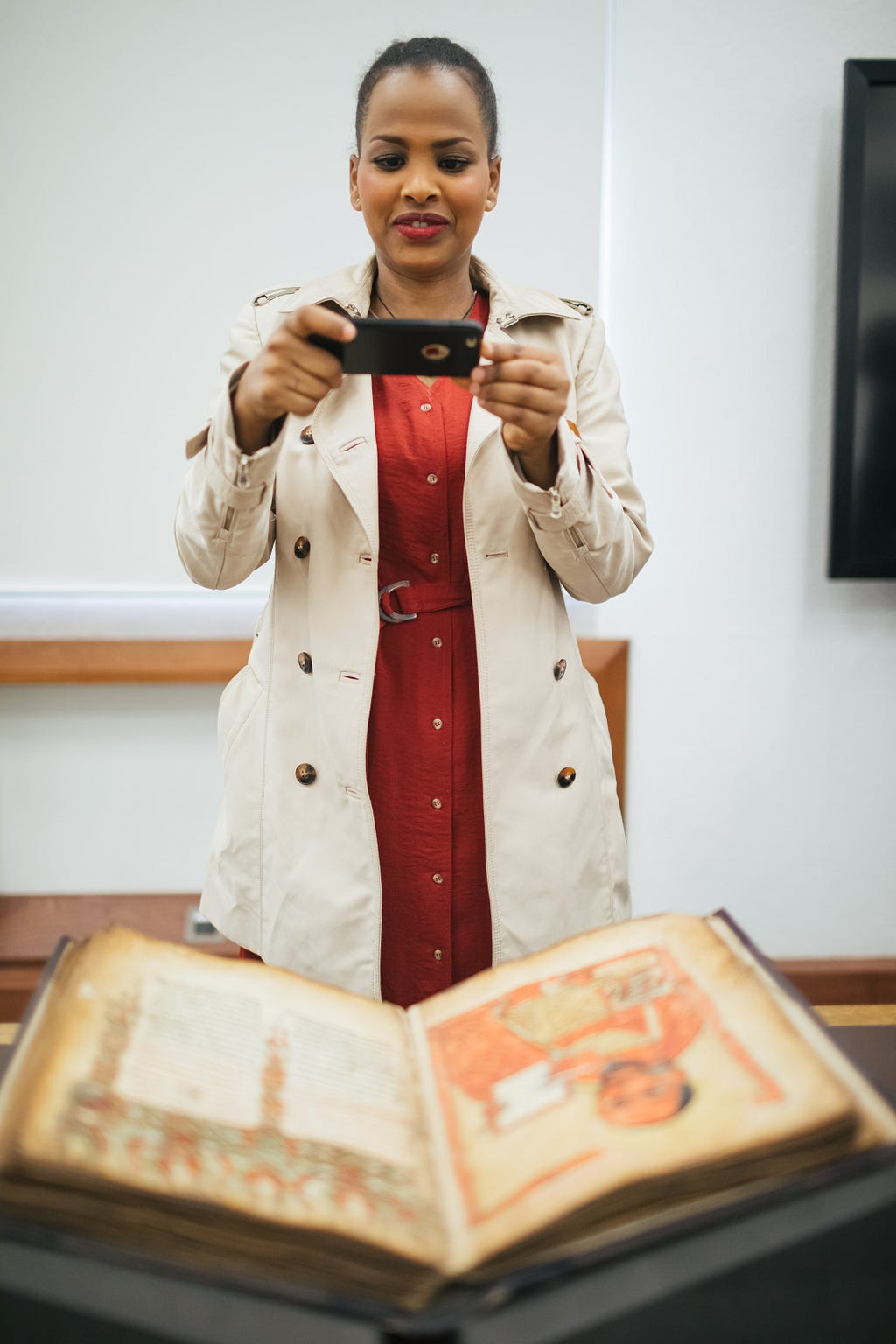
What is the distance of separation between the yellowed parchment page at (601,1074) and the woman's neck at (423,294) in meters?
0.68

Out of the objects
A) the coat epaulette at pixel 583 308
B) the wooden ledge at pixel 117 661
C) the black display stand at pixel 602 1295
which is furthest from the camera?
the wooden ledge at pixel 117 661

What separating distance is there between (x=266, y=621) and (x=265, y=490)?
0.68 feet

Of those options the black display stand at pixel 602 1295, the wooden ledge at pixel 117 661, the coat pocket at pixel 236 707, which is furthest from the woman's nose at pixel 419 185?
the wooden ledge at pixel 117 661

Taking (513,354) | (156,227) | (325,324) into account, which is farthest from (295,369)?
(156,227)

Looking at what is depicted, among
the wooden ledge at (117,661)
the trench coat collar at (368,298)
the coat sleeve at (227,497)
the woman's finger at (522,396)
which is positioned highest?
the trench coat collar at (368,298)

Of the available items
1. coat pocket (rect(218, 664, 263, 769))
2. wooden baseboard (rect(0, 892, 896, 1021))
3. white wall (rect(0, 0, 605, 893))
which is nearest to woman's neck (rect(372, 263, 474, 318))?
coat pocket (rect(218, 664, 263, 769))

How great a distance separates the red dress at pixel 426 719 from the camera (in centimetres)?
102

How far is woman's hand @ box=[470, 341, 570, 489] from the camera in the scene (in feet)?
2.60

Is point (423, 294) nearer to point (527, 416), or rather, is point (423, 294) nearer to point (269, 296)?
point (269, 296)

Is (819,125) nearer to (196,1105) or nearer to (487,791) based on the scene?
(487,791)

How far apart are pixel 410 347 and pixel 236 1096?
0.53 metres

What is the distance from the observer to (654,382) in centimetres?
192

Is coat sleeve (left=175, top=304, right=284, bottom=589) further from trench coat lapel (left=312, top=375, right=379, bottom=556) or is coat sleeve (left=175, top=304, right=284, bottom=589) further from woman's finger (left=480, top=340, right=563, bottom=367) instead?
woman's finger (left=480, top=340, right=563, bottom=367)

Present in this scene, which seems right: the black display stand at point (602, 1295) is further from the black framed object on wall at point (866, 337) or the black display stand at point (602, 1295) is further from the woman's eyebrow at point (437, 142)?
the black framed object on wall at point (866, 337)
